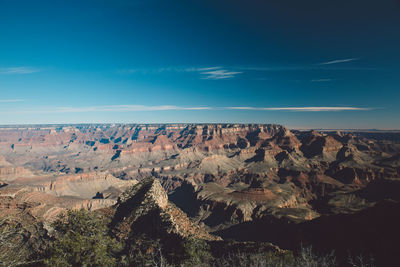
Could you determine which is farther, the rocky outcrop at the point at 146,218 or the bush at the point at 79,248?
the rocky outcrop at the point at 146,218

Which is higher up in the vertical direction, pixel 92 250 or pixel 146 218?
pixel 92 250

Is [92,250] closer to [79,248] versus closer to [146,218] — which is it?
[79,248]

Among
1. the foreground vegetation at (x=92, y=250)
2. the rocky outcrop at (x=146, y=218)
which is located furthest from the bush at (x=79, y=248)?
the rocky outcrop at (x=146, y=218)

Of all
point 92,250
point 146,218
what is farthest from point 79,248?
point 146,218

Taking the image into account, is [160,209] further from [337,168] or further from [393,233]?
[337,168]

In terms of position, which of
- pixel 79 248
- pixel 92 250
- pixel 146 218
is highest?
pixel 79 248

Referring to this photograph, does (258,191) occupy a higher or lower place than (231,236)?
higher

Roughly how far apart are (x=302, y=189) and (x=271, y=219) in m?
75.3

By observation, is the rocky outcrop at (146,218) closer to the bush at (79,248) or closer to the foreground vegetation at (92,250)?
the foreground vegetation at (92,250)

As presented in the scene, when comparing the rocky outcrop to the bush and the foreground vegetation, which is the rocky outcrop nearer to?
the foreground vegetation

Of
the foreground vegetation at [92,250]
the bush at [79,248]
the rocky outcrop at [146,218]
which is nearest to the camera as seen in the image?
the foreground vegetation at [92,250]

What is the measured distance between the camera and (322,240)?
182 feet

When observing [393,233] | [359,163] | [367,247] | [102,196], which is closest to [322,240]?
[367,247]

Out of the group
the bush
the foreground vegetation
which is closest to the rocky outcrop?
the foreground vegetation
